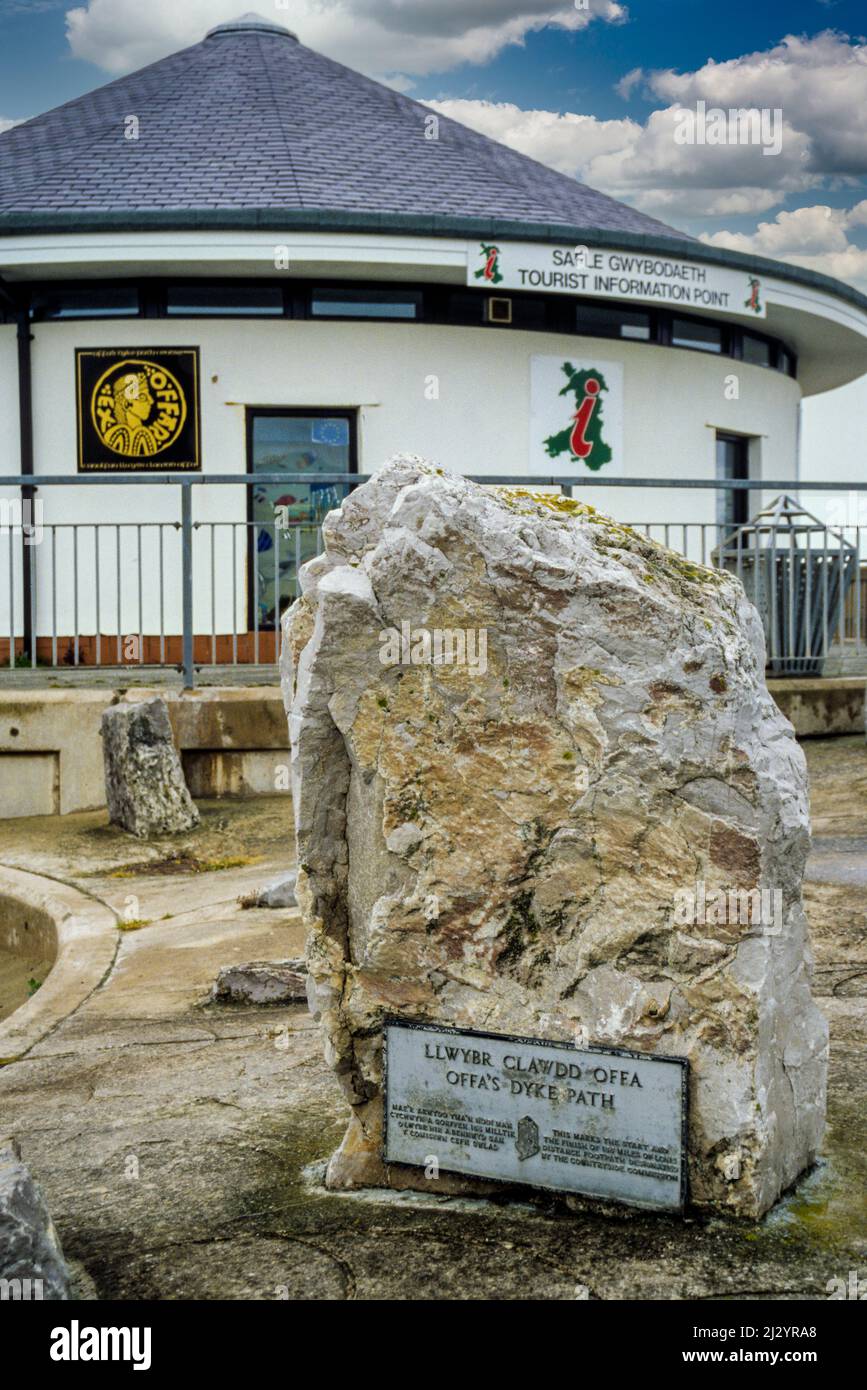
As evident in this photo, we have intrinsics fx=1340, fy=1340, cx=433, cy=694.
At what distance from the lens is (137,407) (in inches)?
479

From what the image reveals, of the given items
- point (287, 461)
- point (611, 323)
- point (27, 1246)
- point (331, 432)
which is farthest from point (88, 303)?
point (27, 1246)

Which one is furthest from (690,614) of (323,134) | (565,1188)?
(323,134)

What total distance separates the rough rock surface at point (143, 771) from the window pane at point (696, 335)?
26.1 ft

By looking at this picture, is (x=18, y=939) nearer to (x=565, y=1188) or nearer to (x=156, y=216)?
(x=565, y=1188)

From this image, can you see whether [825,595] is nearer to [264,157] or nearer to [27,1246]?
[264,157]

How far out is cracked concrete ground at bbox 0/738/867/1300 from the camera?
2.55m

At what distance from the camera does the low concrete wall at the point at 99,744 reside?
884 cm

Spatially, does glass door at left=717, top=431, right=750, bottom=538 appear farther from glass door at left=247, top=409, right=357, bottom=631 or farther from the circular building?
glass door at left=247, top=409, right=357, bottom=631

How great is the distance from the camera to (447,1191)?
292cm

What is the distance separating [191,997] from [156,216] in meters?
8.44

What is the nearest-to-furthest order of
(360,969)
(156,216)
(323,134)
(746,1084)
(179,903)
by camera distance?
(746,1084) < (360,969) < (179,903) < (156,216) < (323,134)

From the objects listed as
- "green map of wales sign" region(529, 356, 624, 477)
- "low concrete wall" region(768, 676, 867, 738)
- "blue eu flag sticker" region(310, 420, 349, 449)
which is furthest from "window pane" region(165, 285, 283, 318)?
"low concrete wall" region(768, 676, 867, 738)

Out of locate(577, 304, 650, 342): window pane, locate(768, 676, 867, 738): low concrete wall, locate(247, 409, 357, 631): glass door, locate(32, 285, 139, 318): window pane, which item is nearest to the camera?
locate(768, 676, 867, 738): low concrete wall

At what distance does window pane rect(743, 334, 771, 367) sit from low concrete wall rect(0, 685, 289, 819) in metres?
8.11
